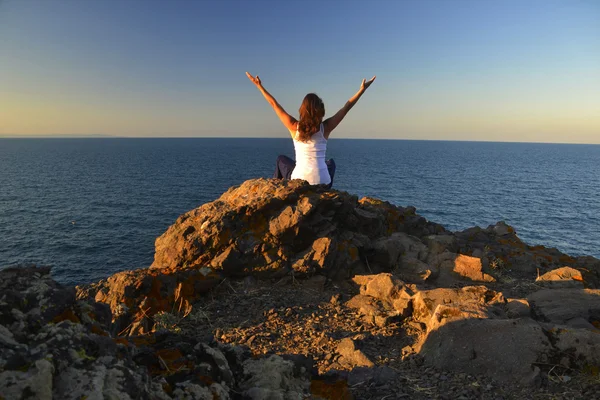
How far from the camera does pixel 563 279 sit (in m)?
9.06

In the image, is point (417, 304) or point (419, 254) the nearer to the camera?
point (417, 304)

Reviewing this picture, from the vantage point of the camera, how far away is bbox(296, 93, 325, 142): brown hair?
8039 mm

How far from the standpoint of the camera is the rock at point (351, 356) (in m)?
5.01

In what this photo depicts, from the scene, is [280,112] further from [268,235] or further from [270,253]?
[270,253]

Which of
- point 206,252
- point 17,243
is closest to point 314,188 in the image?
point 206,252

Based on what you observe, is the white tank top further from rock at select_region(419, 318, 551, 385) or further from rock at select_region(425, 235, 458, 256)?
rock at select_region(419, 318, 551, 385)

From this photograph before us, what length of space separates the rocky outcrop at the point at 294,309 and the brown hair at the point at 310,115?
1506mm

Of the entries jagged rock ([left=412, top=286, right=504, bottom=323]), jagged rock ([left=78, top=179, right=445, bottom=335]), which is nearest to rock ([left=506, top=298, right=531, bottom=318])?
jagged rock ([left=412, top=286, right=504, bottom=323])

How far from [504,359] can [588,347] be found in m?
1.19

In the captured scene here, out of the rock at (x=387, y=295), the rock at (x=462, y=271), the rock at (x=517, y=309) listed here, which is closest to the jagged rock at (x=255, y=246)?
the rock at (x=387, y=295)

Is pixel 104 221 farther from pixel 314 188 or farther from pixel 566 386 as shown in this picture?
pixel 566 386

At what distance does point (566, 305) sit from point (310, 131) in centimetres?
636

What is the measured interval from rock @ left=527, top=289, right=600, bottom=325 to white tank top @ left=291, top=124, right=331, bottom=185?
552 cm

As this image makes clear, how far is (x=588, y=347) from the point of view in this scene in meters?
4.95
